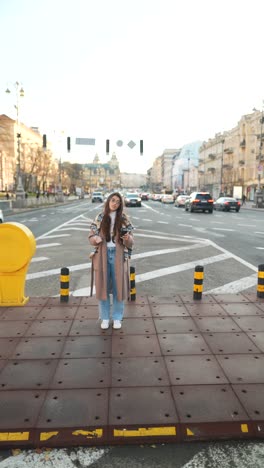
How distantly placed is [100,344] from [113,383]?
3.11ft

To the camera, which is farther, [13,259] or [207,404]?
[13,259]

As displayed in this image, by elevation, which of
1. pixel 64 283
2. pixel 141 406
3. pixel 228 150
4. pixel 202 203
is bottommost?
pixel 141 406

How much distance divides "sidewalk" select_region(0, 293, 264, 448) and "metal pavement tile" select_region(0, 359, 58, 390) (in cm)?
1

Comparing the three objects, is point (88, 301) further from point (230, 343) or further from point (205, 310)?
point (230, 343)

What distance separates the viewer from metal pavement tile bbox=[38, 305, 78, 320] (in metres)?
5.38

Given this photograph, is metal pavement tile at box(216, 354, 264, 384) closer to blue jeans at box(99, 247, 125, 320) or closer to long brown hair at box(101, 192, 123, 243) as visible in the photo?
blue jeans at box(99, 247, 125, 320)

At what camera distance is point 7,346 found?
4414 millimetres

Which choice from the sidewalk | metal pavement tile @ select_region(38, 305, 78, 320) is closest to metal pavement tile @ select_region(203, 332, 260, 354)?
the sidewalk

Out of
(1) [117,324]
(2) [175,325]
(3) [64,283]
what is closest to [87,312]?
(3) [64,283]

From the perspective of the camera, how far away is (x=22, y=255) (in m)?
5.75

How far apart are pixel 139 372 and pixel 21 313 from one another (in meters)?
2.48

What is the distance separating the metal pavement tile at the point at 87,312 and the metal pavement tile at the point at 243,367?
199cm

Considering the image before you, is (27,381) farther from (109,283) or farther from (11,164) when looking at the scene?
(11,164)

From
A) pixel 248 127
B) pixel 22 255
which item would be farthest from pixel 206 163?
pixel 22 255
